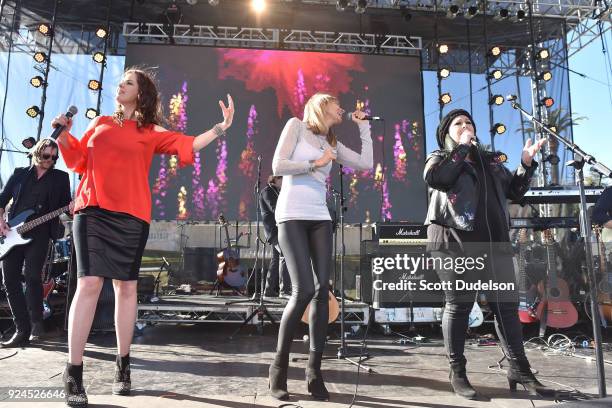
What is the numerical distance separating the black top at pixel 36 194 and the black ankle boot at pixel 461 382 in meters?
3.56

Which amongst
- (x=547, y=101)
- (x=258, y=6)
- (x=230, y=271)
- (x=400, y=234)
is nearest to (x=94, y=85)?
(x=258, y=6)

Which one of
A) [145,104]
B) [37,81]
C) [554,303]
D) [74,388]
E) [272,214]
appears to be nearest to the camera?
[74,388]

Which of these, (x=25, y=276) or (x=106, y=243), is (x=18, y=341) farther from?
(x=106, y=243)

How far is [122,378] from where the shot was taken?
7.34 feet

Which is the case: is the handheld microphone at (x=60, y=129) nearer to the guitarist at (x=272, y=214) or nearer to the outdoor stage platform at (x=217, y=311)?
the outdoor stage platform at (x=217, y=311)

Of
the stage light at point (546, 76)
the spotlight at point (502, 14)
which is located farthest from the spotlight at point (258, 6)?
the stage light at point (546, 76)

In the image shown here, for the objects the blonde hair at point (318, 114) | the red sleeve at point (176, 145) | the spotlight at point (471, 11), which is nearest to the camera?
the red sleeve at point (176, 145)

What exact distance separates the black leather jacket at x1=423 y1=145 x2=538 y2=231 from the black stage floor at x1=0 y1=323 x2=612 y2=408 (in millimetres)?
961

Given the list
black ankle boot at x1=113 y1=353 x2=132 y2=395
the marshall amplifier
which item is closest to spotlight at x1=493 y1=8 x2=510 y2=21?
the marshall amplifier

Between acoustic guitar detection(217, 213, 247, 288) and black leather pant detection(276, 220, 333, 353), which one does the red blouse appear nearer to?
black leather pant detection(276, 220, 333, 353)

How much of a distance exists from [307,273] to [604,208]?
3326mm

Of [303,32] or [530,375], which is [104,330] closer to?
[530,375]

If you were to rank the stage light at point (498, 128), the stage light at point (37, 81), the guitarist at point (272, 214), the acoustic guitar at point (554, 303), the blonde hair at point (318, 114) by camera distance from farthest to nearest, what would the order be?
the stage light at point (498, 128), the stage light at point (37, 81), the guitarist at point (272, 214), the acoustic guitar at point (554, 303), the blonde hair at point (318, 114)

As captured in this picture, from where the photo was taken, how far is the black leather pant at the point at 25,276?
3701 millimetres
